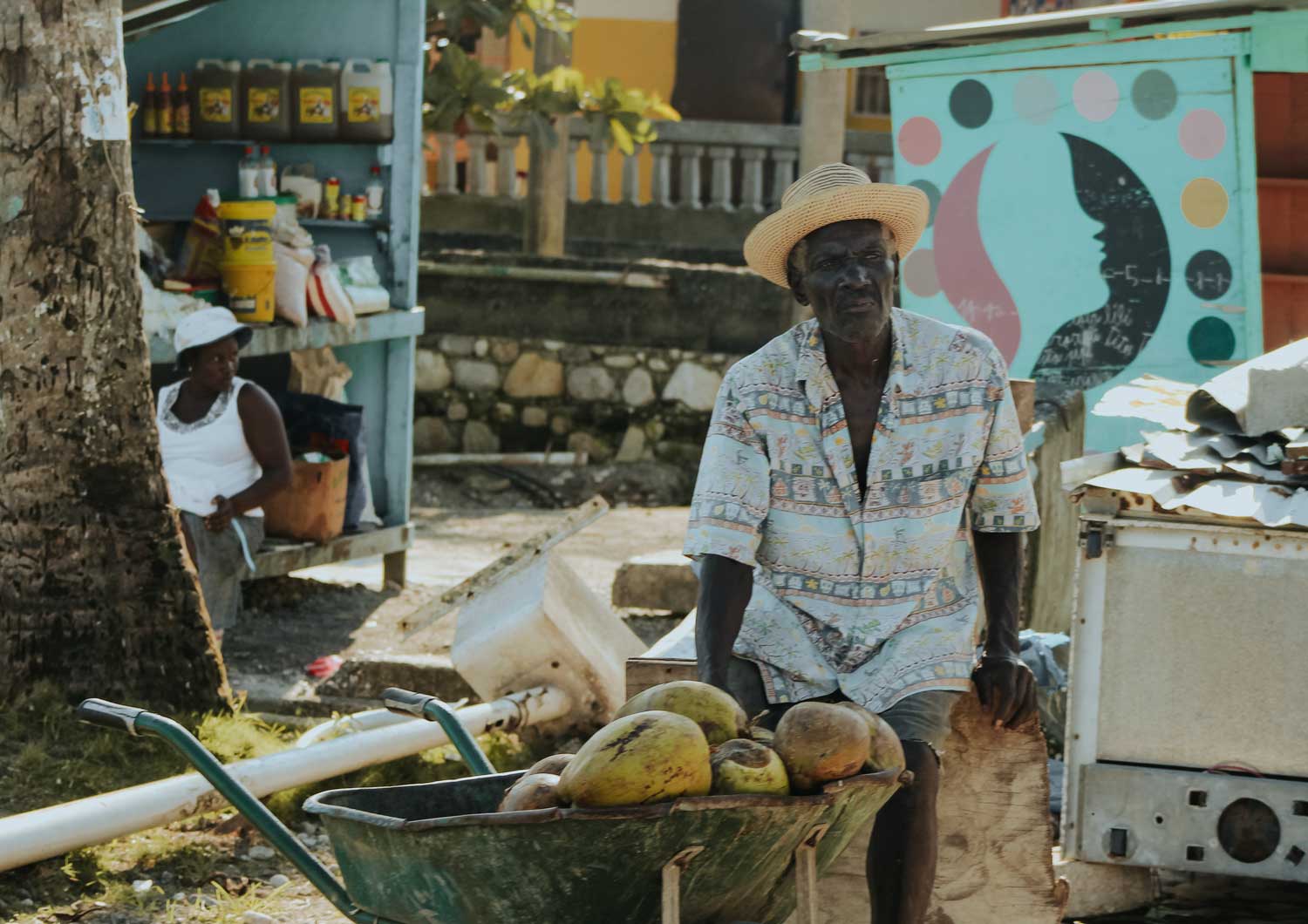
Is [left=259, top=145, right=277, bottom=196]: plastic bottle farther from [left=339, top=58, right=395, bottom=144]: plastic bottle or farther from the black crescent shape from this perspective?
the black crescent shape

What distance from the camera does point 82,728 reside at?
17.8 feet

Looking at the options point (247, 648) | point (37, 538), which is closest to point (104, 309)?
point (37, 538)

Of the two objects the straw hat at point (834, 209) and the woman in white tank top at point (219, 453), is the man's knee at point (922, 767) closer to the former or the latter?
the straw hat at point (834, 209)

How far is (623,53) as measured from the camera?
17.3 meters

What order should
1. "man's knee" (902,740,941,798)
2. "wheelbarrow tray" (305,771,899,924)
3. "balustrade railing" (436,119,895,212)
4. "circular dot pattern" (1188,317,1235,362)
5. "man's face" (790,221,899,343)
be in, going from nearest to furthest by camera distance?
"wheelbarrow tray" (305,771,899,924) < "man's knee" (902,740,941,798) < "man's face" (790,221,899,343) < "circular dot pattern" (1188,317,1235,362) < "balustrade railing" (436,119,895,212)

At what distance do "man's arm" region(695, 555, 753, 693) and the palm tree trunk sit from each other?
8.45 ft

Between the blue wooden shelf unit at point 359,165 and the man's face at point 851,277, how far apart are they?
15.3 ft

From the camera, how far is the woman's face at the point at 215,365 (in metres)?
6.80

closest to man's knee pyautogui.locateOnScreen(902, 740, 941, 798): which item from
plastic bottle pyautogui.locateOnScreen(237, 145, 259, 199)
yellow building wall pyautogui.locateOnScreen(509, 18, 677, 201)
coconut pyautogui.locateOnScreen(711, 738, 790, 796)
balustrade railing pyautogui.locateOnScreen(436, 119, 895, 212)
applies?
coconut pyautogui.locateOnScreen(711, 738, 790, 796)

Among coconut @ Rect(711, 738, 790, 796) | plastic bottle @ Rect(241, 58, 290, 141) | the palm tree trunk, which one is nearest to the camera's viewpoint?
coconut @ Rect(711, 738, 790, 796)

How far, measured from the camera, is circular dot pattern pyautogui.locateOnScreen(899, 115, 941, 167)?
24.9 feet

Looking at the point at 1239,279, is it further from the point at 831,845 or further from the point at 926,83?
the point at 831,845

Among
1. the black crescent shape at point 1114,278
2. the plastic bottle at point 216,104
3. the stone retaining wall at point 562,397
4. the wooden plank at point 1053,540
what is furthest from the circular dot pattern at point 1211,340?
the stone retaining wall at point 562,397

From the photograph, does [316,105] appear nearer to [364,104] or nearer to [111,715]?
[364,104]
